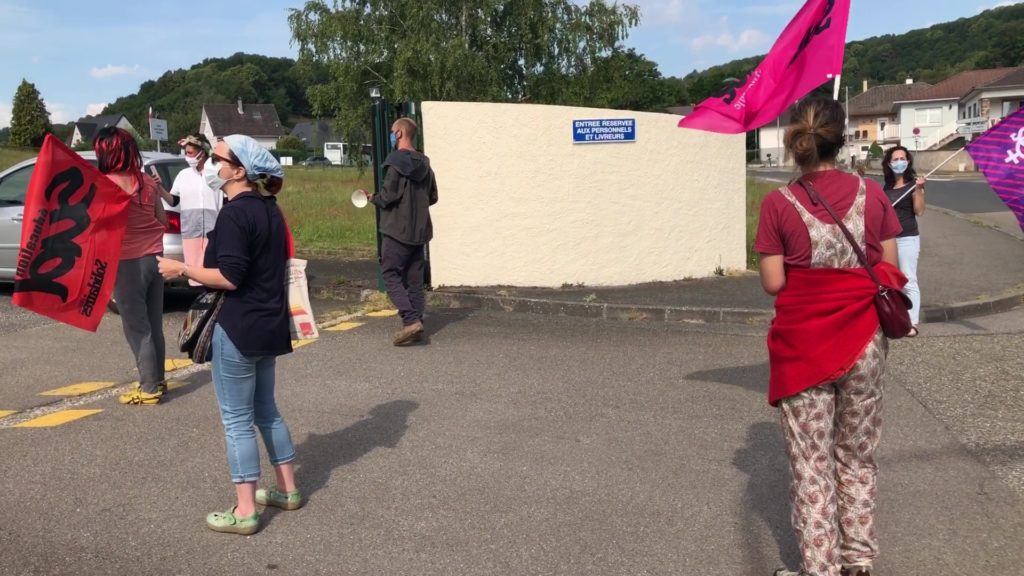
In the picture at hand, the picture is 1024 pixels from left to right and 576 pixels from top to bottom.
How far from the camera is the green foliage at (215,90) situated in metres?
126

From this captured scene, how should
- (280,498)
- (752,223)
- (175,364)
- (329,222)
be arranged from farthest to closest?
1. (329,222)
2. (752,223)
3. (175,364)
4. (280,498)

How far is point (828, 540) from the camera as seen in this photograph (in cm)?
336

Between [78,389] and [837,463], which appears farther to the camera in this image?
[78,389]

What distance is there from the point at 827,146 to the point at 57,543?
3618mm

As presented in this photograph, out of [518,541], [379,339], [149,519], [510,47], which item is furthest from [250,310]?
[510,47]

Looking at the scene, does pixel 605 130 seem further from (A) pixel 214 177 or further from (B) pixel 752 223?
(B) pixel 752 223

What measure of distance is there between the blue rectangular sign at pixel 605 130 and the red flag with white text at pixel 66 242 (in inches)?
249

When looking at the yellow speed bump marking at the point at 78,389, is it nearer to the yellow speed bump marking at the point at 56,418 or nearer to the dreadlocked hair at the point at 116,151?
the yellow speed bump marking at the point at 56,418

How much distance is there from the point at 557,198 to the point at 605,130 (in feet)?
3.31

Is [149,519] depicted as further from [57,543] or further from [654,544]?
[654,544]

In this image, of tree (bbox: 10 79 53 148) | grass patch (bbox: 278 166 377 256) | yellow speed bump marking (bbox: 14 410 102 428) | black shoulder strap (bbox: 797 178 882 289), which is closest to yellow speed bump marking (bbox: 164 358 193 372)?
yellow speed bump marking (bbox: 14 410 102 428)

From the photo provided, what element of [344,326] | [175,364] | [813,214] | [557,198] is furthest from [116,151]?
[557,198]

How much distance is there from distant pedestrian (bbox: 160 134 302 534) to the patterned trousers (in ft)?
7.35

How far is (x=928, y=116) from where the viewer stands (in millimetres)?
85000
